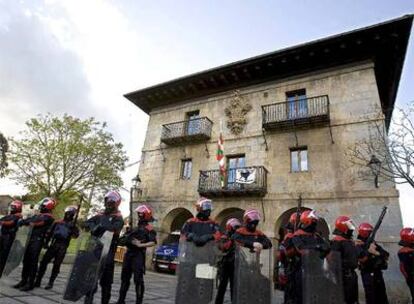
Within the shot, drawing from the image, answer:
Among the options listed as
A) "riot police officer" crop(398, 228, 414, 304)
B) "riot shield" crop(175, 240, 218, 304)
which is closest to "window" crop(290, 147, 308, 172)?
"riot police officer" crop(398, 228, 414, 304)

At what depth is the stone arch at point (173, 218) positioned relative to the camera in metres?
15.5

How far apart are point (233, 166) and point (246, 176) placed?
1.48 meters

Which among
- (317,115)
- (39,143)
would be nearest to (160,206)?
(39,143)

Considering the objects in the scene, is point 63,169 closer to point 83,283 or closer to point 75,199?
point 75,199

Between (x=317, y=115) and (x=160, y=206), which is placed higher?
(x=317, y=115)

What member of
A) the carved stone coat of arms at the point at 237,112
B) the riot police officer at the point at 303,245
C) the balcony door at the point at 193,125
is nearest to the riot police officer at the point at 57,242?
the riot police officer at the point at 303,245

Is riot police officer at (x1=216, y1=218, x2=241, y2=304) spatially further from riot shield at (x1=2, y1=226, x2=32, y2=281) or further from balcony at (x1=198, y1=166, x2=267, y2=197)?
balcony at (x1=198, y1=166, x2=267, y2=197)

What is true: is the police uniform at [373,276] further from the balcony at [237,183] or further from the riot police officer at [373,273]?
the balcony at [237,183]

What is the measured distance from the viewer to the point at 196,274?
4062mm

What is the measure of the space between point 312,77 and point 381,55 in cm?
299

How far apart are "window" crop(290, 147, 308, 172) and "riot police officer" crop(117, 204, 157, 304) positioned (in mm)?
9210

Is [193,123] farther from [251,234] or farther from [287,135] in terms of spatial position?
[251,234]

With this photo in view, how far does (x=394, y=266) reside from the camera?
10.3 metres

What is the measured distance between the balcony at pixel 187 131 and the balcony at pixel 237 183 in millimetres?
2216
